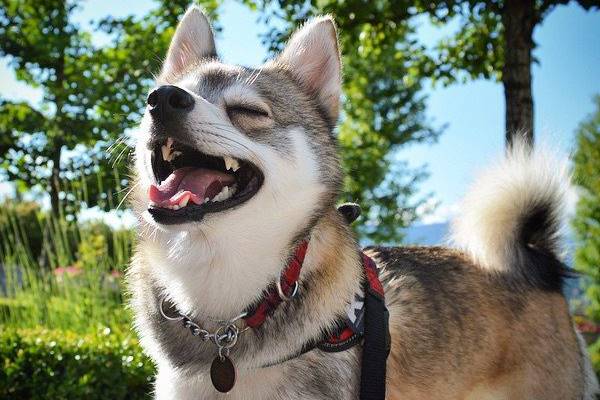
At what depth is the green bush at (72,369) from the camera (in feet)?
12.5

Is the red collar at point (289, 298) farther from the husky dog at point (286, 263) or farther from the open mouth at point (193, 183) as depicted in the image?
the open mouth at point (193, 183)

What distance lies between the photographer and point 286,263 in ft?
6.84

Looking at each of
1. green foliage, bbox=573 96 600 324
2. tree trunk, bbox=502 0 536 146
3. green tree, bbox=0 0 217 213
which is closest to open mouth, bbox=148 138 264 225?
tree trunk, bbox=502 0 536 146

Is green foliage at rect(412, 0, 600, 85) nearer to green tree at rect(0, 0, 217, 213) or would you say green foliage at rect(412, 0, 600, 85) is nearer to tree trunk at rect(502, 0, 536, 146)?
tree trunk at rect(502, 0, 536, 146)

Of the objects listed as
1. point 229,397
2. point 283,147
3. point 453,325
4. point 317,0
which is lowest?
point 229,397

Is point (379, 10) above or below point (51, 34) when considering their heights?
below

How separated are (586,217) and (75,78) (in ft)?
44.0

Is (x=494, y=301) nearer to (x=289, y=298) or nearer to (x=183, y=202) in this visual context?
(x=289, y=298)

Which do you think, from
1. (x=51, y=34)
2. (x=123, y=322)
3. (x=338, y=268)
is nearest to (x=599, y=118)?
(x=51, y=34)

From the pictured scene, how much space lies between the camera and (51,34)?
14.0 m

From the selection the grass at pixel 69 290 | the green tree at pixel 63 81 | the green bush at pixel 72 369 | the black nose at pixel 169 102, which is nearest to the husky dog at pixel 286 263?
the black nose at pixel 169 102

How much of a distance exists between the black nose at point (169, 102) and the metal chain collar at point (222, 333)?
704 millimetres

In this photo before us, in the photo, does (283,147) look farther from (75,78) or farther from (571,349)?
(75,78)

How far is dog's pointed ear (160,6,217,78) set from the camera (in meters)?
2.70
